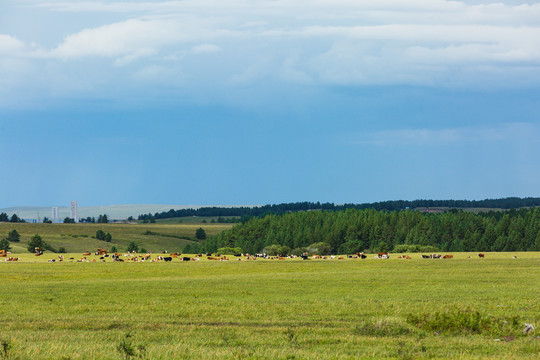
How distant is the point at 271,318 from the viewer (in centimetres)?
2850

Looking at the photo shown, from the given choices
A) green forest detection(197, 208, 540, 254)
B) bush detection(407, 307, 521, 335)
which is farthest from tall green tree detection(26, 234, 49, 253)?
bush detection(407, 307, 521, 335)

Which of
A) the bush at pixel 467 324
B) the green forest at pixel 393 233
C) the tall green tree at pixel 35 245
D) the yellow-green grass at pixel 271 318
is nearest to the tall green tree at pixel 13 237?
the tall green tree at pixel 35 245

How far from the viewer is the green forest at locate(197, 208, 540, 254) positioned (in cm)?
14875

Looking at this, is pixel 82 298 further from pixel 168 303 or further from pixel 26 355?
pixel 26 355

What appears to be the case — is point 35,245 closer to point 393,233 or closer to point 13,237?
point 13,237

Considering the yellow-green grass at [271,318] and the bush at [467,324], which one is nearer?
the yellow-green grass at [271,318]

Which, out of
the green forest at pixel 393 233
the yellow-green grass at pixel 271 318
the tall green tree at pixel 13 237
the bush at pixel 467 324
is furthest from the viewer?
the tall green tree at pixel 13 237

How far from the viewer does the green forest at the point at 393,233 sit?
14875cm

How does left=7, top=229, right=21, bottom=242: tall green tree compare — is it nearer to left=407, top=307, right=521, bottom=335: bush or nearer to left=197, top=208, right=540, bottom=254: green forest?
left=197, top=208, right=540, bottom=254: green forest

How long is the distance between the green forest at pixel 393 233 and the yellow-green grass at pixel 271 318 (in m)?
99.5

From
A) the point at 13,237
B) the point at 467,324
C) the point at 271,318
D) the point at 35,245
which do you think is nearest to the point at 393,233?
the point at 35,245

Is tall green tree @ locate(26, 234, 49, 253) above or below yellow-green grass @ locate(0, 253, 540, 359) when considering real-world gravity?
above

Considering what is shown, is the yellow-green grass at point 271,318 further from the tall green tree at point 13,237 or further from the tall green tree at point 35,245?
the tall green tree at point 13,237

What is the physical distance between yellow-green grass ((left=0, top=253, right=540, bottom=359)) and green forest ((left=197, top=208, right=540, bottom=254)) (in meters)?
99.5
